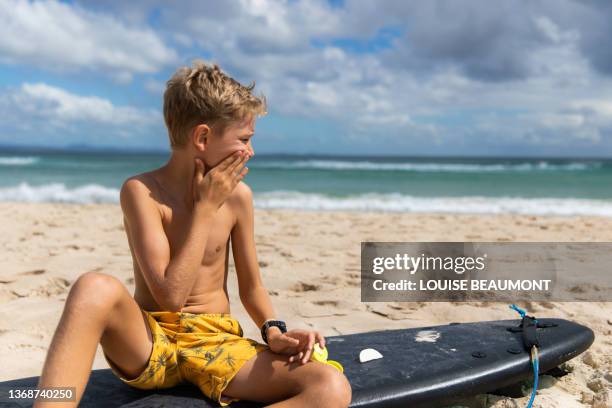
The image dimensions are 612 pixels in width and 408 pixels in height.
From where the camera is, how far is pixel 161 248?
1.88 meters

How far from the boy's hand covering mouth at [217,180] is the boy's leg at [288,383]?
557 mm

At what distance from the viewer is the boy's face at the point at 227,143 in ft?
6.57

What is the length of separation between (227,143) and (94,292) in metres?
0.68

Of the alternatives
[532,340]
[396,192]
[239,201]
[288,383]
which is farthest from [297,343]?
[396,192]

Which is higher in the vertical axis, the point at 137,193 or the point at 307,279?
the point at 137,193

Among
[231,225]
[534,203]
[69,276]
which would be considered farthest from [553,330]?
[534,203]

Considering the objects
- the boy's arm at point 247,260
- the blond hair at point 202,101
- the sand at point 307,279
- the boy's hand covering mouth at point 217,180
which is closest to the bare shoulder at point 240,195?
the boy's arm at point 247,260

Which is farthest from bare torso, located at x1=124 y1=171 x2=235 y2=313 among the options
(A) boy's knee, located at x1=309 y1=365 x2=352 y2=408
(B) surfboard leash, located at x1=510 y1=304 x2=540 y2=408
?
(B) surfboard leash, located at x1=510 y1=304 x2=540 y2=408

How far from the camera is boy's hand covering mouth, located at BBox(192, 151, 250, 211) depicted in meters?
1.96

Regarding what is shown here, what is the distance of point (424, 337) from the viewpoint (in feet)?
9.03

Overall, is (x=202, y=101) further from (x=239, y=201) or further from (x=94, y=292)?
(x=94, y=292)

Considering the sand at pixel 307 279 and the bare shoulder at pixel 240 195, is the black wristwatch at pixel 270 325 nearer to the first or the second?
the bare shoulder at pixel 240 195

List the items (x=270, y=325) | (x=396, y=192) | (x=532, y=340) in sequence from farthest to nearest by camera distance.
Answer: (x=396, y=192), (x=532, y=340), (x=270, y=325)

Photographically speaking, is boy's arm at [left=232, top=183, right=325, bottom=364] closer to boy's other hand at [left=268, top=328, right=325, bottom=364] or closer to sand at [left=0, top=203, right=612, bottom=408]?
boy's other hand at [left=268, top=328, right=325, bottom=364]
